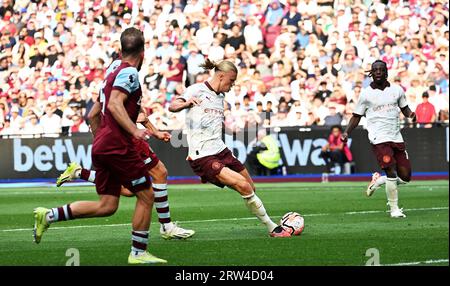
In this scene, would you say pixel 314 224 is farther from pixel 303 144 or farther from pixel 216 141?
pixel 303 144

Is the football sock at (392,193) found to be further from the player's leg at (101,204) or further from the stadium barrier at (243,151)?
the stadium barrier at (243,151)

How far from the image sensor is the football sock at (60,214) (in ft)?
38.8

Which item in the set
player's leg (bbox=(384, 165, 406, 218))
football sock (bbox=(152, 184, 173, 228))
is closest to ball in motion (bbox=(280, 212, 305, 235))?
football sock (bbox=(152, 184, 173, 228))

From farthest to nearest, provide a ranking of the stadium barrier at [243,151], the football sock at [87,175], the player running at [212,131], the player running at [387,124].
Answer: the stadium barrier at [243,151] → the player running at [387,124] → the football sock at [87,175] → the player running at [212,131]

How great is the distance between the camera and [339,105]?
29.9 m

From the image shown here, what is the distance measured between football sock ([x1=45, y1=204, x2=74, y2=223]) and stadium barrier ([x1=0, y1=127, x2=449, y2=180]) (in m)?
17.2

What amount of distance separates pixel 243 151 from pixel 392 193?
1208 centimetres

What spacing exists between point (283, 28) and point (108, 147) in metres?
21.0

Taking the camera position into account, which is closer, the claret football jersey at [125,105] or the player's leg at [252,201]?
the claret football jersey at [125,105]

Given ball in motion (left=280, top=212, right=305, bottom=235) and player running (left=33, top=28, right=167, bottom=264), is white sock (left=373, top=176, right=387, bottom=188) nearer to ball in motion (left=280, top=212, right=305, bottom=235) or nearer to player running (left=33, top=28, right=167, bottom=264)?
ball in motion (left=280, top=212, right=305, bottom=235)

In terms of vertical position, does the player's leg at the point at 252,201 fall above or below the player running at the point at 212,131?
below

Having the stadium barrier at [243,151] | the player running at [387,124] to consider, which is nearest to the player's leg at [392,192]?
the player running at [387,124]

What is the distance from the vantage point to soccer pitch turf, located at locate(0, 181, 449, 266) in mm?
11891
